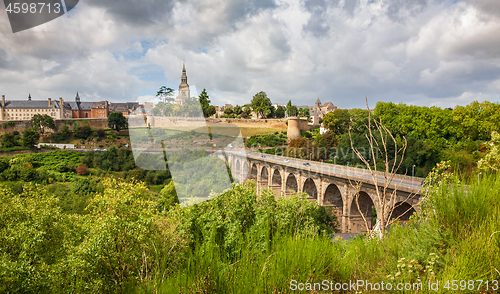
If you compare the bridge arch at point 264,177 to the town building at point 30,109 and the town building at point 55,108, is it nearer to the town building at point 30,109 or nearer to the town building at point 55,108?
the town building at point 55,108

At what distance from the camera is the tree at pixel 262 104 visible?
73.6m

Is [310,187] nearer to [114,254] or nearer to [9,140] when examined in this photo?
[114,254]

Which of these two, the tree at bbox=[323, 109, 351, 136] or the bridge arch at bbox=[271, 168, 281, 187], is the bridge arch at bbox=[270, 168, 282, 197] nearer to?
the bridge arch at bbox=[271, 168, 281, 187]

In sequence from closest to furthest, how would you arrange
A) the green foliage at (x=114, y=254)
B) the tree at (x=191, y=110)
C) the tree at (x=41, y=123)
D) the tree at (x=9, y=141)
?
the green foliage at (x=114, y=254) < the tree at (x=191, y=110) < the tree at (x=9, y=141) < the tree at (x=41, y=123)

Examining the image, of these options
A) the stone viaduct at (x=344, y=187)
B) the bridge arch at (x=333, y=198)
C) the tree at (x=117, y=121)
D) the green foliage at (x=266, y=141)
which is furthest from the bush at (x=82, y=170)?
the bridge arch at (x=333, y=198)

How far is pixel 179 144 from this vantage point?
390 inches

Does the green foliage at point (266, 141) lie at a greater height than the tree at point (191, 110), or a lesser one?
lesser

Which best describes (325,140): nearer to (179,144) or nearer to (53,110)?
(179,144)

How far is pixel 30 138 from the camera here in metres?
56.0

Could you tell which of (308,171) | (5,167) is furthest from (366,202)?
(5,167)

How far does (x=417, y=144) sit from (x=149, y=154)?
33909 millimetres

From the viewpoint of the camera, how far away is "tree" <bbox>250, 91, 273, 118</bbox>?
242 feet

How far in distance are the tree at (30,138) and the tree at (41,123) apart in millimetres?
5830

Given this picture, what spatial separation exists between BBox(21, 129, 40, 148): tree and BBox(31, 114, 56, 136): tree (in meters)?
5.83
